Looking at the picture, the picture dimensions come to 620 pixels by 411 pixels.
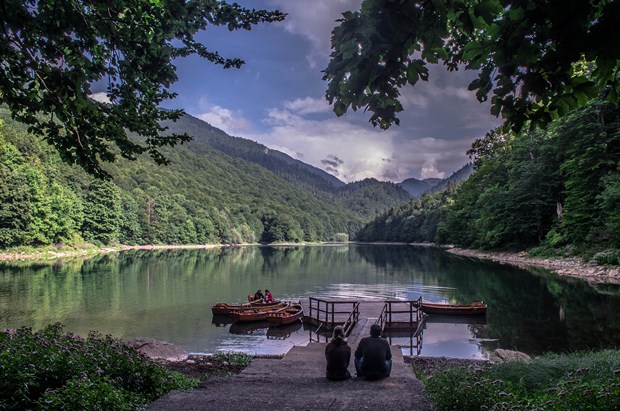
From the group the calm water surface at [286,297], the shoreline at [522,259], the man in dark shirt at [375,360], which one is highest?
the man in dark shirt at [375,360]

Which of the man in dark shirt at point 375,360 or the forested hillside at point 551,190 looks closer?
the man in dark shirt at point 375,360

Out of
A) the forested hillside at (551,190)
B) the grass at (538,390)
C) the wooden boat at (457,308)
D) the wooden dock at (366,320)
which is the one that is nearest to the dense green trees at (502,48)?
the grass at (538,390)

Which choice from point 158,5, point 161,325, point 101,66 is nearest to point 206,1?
point 158,5

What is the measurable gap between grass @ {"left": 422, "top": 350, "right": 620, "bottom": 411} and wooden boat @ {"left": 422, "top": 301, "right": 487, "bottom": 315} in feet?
57.2

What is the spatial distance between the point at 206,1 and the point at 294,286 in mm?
35114

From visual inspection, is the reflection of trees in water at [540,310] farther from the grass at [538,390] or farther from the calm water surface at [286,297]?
the grass at [538,390]

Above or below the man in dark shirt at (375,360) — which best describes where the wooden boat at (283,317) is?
below

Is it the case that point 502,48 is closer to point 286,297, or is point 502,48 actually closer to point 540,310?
point 540,310

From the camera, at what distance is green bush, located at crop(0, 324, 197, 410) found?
571 centimetres

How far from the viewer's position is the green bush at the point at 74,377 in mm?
5715

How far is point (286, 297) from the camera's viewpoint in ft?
115

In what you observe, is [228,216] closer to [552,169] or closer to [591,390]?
[552,169]

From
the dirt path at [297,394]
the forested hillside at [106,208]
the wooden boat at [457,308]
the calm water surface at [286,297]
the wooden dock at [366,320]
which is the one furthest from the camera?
the forested hillside at [106,208]

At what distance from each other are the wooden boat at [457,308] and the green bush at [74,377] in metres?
21.8
